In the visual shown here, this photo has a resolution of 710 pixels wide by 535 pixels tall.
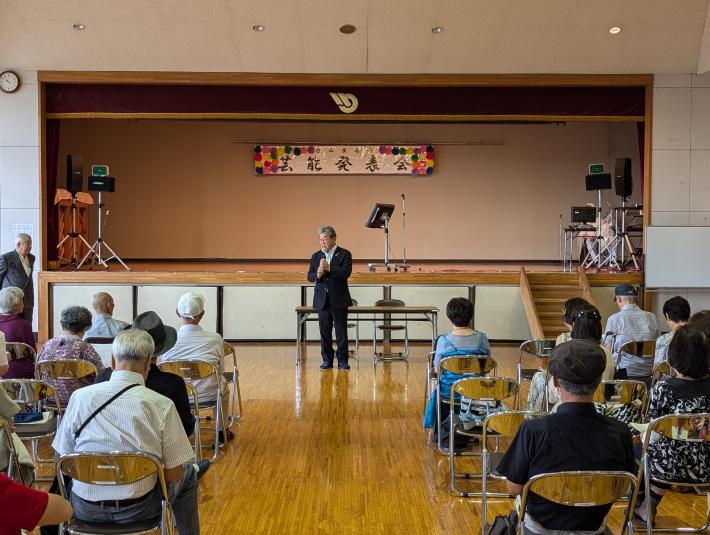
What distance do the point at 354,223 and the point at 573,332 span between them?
10499 mm

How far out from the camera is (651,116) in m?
9.80

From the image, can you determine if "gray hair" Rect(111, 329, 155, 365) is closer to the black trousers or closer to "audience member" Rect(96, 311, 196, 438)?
"audience member" Rect(96, 311, 196, 438)

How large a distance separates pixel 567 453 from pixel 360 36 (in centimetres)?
740

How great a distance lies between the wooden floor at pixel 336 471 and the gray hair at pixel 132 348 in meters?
1.21

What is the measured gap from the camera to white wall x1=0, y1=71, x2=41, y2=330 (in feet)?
31.8

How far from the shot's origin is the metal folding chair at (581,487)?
248cm

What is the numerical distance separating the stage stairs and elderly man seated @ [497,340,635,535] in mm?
6818

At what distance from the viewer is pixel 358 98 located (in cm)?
986

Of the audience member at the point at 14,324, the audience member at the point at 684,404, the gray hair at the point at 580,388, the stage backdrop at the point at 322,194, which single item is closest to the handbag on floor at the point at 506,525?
the gray hair at the point at 580,388

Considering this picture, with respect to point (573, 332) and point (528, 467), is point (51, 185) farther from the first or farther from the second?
point (528, 467)

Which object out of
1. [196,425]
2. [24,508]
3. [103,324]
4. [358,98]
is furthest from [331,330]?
[24,508]

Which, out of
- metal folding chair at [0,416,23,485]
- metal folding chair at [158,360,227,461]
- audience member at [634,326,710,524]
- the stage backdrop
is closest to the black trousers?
metal folding chair at [158,360,227,461]

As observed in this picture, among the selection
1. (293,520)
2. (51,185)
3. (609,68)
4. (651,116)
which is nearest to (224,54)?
(51,185)

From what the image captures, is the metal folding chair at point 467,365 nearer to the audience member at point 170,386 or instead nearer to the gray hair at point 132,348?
the audience member at point 170,386
